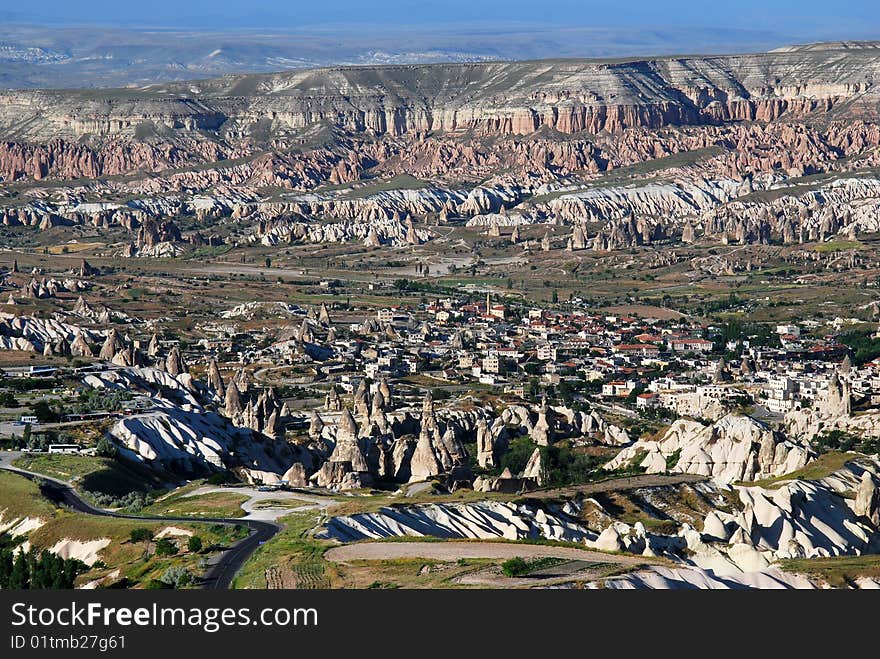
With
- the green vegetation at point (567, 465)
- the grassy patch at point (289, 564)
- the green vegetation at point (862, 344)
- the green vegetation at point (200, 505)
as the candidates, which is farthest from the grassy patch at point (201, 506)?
the green vegetation at point (862, 344)

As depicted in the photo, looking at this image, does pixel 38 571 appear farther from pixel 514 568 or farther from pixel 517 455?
pixel 517 455

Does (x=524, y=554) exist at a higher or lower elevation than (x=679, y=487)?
higher

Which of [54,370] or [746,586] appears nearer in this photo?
[746,586]

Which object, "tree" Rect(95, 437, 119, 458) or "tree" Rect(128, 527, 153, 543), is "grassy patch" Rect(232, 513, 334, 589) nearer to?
"tree" Rect(128, 527, 153, 543)

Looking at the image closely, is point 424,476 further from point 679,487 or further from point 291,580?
point 291,580

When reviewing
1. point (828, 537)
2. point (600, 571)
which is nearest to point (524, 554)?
point (600, 571)

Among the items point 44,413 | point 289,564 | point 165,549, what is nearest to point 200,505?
point 165,549
